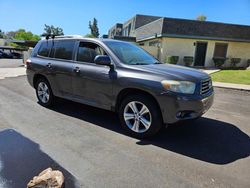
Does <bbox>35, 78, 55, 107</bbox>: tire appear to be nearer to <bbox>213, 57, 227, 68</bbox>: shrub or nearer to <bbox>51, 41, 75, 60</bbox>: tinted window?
<bbox>51, 41, 75, 60</bbox>: tinted window

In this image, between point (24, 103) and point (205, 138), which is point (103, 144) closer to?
point (205, 138)

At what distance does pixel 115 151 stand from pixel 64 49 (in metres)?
3.09

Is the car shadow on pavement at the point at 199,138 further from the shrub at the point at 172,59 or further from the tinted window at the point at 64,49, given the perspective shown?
the shrub at the point at 172,59

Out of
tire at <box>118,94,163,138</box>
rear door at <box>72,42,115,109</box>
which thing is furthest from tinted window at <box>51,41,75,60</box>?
tire at <box>118,94,163,138</box>

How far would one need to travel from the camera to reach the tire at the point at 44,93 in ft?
19.8

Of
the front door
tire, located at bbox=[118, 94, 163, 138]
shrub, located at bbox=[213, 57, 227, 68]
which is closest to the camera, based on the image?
tire, located at bbox=[118, 94, 163, 138]

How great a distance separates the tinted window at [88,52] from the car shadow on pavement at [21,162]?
6.82 ft

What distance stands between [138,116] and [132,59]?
4.33 feet

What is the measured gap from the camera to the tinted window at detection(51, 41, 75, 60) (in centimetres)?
544

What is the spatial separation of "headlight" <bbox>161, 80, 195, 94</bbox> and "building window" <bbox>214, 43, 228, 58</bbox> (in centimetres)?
1897

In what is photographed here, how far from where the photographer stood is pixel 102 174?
3090 mm

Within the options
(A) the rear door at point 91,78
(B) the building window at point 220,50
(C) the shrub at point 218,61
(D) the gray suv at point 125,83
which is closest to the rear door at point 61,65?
(D) the gray suv at point 125,83

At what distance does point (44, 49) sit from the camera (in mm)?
6188

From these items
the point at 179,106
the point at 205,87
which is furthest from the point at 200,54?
the point at 179,106
